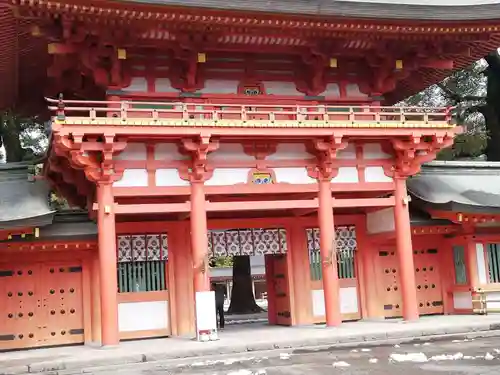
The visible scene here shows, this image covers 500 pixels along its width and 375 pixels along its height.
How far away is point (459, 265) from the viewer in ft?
Result: 58.0

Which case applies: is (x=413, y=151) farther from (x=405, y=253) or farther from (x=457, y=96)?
Answer: (x=457, y=96)

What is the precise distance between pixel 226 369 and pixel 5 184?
9.15m

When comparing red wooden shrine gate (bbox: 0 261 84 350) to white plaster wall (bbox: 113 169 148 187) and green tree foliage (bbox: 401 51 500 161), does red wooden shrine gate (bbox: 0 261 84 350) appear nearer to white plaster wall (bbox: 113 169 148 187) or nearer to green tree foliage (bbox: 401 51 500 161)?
white plaster wall (bbox: 113 169 148 187)

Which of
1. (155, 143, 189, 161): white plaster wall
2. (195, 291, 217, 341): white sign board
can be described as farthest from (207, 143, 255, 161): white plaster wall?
(195, 291, 217, 341): white sign board

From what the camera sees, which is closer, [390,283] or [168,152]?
[168,152]

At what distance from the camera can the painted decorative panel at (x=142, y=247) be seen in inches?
607

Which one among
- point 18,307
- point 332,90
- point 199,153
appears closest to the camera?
point 199,153

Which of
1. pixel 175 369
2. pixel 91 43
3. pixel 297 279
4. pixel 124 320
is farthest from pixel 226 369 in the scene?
pixel 91 43

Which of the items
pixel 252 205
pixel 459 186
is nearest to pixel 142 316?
pixel 252 205

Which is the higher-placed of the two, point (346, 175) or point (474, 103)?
point (474, 103)

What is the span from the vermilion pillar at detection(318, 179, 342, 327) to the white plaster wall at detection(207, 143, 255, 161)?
2.16m

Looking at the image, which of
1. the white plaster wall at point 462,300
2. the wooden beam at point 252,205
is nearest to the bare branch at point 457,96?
the white plaster wall at point 462,300

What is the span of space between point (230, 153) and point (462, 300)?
8.12 meters

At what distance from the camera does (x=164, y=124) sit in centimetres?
1370
